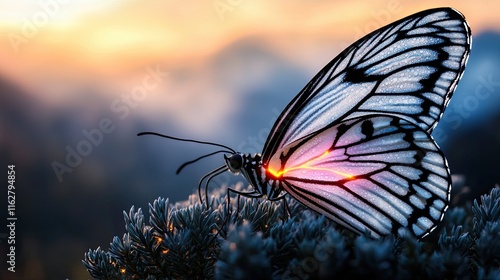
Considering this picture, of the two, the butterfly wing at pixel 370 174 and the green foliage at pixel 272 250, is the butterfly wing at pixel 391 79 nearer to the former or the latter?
the butterfly wing at pixel 370 174

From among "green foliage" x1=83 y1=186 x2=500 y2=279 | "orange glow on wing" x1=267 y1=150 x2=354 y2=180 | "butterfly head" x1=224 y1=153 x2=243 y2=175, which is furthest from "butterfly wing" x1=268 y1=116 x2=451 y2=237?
"green foliage" x1=83 y1=186 x2=500 y2=279

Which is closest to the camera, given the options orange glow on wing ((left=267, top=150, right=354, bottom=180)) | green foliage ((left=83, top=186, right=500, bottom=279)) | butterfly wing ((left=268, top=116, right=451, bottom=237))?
green foliage ((left=83, top=186, right=500, bottom=279))

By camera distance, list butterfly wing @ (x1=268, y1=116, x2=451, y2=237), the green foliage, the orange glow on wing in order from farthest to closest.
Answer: the orange glow on wing < butterfly wing @ (x1=268, y1=116, x2=451, y2=237) < the green foliage

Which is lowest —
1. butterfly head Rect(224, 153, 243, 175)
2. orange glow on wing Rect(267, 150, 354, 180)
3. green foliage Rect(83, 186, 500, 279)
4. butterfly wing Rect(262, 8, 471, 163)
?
green foliage Rect(83, 186, 500, 279)

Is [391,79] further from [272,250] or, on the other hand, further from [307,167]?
[272,250]

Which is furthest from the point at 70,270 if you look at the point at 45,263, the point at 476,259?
the point at 476,259

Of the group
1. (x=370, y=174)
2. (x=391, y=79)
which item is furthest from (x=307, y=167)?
(x=391, y=79)

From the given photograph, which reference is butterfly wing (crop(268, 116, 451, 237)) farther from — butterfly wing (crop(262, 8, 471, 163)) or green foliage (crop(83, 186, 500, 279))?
green foliage (crop(83, 186, 500, 279))
